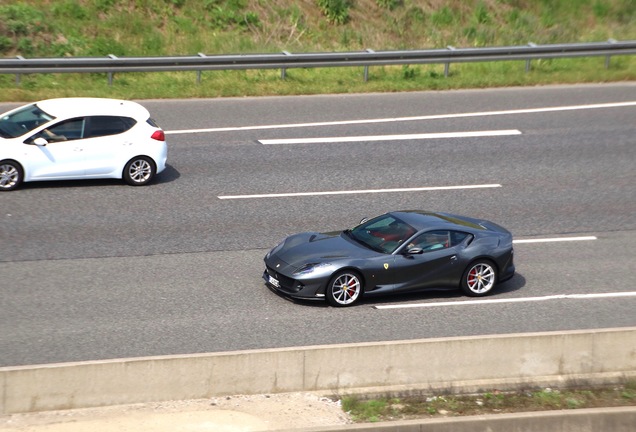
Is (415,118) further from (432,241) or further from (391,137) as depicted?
(432,241)

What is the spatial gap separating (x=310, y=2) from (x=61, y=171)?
13211 millimetres

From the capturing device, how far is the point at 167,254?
49.2ft

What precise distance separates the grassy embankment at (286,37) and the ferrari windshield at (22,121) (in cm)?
408

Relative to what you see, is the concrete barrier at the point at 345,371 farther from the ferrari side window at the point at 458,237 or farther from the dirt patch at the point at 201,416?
the ferrari side window at the point at 458,237

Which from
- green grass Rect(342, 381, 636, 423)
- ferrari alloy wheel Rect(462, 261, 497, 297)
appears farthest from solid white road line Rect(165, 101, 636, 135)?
green grass Rect(342, 381, 636, 423)

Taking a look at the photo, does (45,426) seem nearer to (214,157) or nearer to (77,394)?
(77,394)

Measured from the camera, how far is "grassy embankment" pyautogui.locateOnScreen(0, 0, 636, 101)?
23.5 meters

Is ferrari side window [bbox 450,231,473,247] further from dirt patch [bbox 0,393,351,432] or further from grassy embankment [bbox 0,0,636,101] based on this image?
grassy embankment [bbox 0,0,636,101]

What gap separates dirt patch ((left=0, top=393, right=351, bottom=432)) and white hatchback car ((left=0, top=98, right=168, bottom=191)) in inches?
308

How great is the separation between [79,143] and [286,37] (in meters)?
11.2

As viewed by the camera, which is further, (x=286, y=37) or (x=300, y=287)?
(x=286, y=37)

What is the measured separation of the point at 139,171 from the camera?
17.8 m

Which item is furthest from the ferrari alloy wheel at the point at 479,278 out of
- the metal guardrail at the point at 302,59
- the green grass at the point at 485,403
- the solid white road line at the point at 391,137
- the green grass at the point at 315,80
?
the metal guardrail at the point at 302,59

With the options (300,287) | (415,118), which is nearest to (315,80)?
(415,118)
